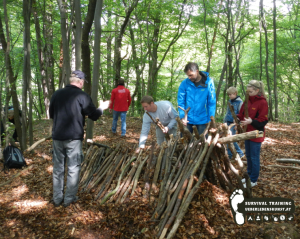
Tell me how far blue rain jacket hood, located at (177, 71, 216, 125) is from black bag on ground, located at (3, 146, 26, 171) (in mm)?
3575

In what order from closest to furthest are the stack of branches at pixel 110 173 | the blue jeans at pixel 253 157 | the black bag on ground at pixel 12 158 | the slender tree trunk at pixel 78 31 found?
the blue jeans at pixel 253 157 < the stack of branches at pixel 110 173 < the slender tree trunk at pixel 78 31 < the black bag on ground at pixel 12 158

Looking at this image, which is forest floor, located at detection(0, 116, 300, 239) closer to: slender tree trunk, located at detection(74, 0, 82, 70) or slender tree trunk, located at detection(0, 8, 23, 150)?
slender tree trunk, located at detection(0, 8, 23, 150)

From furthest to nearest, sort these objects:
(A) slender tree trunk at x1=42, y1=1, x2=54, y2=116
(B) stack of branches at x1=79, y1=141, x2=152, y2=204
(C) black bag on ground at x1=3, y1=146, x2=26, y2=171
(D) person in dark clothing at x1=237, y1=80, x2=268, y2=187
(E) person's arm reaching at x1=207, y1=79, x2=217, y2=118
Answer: (A) slender tree trunk at x1=42, y1=1, x2=54, y2=116 → (C) black bag on ground at x1=3, y1=146, x2=26, y2=171 → (E) person's arm reaching at x1=207, y1=79, x2=217, y2=118 → (B) stack of branches at x1=79, y1=141, x2=152, y2=204 → (D) person in dark clothing at x1=237, y1=80, x2=268, y2=187

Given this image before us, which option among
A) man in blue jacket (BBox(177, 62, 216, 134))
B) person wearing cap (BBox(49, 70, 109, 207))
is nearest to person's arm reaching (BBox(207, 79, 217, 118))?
man in blue jacket (BBox(177, 62, 216, 134))

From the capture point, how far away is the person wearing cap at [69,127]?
275 cm

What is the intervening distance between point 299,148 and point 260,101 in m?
3.87

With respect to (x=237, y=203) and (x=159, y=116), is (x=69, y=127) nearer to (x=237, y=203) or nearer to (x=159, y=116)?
(x=159, y=116)

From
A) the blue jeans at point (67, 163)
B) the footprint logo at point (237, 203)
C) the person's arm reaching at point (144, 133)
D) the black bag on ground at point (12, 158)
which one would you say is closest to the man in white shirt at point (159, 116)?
the person's arm reaching at point (144, 133)

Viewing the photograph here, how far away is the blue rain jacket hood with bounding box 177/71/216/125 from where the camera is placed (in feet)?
11.3

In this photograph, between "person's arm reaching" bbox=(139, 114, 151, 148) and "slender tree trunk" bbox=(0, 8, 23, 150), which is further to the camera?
"slender tree trunk" bbox=(0, 8, 23, 150)

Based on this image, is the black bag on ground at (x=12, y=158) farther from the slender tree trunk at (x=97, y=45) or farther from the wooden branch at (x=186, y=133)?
the wooden branch at (x=186, y=133)

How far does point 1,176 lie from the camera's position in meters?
4.09

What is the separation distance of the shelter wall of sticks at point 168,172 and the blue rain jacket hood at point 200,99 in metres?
0.41
